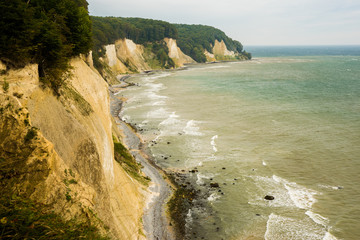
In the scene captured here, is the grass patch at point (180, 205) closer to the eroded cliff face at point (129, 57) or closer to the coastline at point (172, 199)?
the coastline at point (172, 199)

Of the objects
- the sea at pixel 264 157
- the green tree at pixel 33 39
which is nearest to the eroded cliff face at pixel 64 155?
the green tree at pixel 33 39

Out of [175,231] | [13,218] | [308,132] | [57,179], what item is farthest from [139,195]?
[308,132]

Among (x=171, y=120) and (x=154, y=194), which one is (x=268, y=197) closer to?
(x=154, y=194)

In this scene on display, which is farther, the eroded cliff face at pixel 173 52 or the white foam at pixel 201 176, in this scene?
the eroded cliff face at pixel 173 52

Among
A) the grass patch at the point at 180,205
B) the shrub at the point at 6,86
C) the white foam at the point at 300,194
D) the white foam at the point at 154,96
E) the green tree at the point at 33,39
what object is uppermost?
the green tree at the point at 33,39

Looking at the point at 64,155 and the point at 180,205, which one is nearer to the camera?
the point at 64,155

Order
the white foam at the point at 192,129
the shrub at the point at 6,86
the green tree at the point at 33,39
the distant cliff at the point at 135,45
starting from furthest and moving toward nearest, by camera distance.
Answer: the distant cliff at the point at 135,45 → the white foam at the point at 192,129 → the green tree at the point at 33,39 → the shrub at the point at 6,86

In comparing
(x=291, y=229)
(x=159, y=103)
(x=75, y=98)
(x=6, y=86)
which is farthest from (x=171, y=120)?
(x=6, y=86)

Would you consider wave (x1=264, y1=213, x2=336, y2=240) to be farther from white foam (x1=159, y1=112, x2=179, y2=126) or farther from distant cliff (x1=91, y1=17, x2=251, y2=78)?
distant cliff (x1=91, y1=17, x2=251, y2=78)
